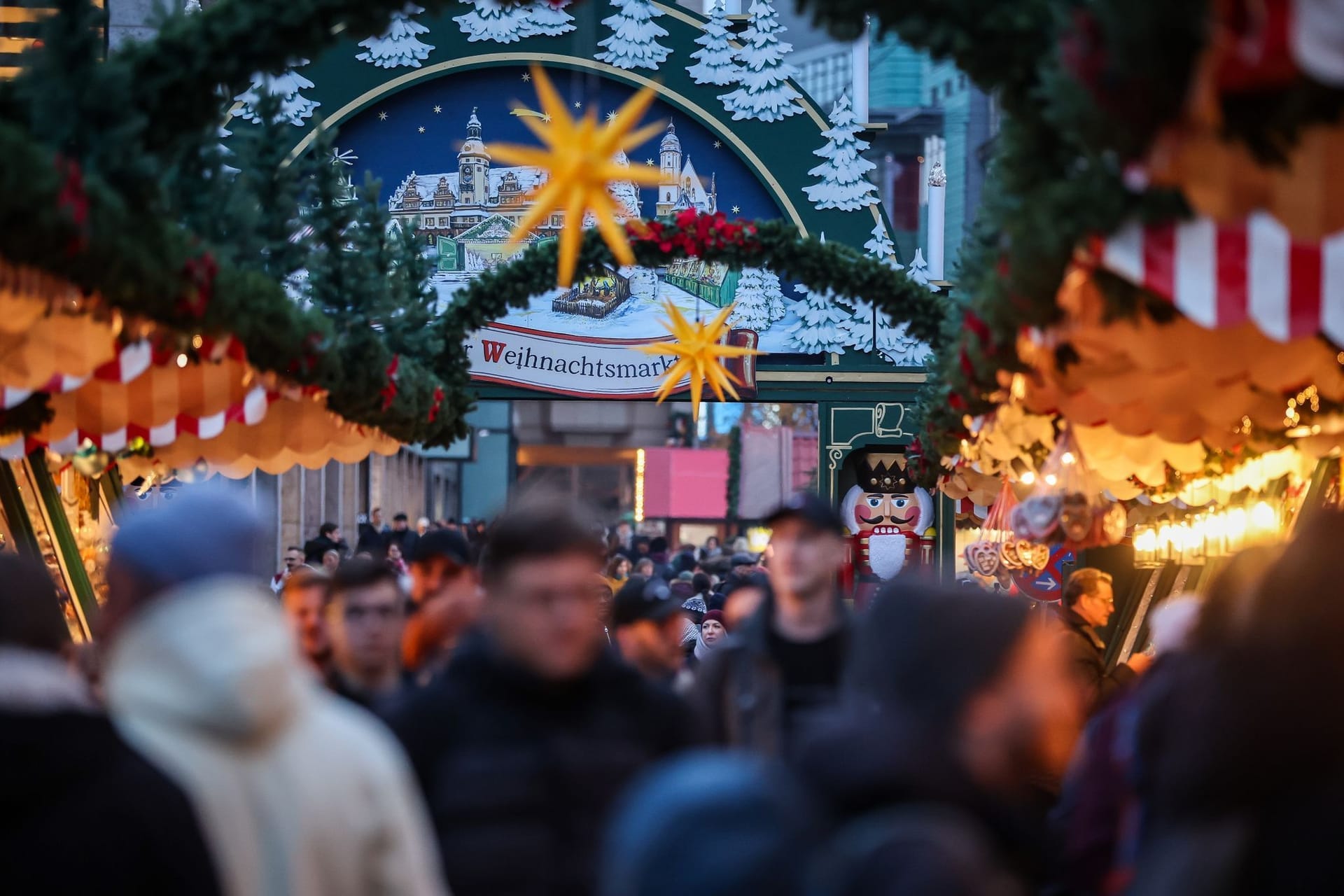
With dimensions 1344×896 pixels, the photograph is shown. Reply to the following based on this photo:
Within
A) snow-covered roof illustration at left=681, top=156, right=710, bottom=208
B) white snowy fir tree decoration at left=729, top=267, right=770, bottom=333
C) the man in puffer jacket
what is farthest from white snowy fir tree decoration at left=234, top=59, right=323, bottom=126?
the man in puffer jacket

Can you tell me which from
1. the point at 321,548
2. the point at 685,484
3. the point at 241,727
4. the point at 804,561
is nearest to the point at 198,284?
the point at 804,561

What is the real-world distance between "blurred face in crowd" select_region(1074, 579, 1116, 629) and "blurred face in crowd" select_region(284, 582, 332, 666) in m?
3.48

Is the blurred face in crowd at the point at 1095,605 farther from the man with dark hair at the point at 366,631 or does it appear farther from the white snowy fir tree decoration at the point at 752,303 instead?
the white snowy fir tree decoration at the point at 752,303

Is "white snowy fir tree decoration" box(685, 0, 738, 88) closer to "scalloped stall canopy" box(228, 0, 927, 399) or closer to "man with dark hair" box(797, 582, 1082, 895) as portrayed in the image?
"scalloped stall canopy" box(228, 0, 927, 399)

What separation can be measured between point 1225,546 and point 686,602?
4735 mm

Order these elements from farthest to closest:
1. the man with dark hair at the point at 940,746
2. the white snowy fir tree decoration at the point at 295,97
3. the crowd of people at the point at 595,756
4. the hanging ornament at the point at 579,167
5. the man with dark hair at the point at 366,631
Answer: the white snowy fir tree decoration at the point at 295,97 < the hanging ornament at the point at 579,167 < the man with dark hair at the point at 366,631 < the crowd of people at the point at 595,756 < the man with dark hair at the point at 940,746

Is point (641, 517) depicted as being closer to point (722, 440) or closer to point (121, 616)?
point (722, 440)

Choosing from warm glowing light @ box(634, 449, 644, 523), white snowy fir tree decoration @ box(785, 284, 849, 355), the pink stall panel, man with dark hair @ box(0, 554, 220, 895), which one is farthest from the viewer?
warm glowing light @ box(634, 449, 644, 523)

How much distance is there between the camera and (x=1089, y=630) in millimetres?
8133

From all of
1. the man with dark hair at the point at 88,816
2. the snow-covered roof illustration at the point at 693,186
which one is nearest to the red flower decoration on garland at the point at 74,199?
the man with dark hair at the point at 88,816

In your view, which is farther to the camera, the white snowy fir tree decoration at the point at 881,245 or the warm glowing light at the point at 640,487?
the warm glowing light at the point at 640,487

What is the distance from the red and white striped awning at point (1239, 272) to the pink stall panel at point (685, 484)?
112ft

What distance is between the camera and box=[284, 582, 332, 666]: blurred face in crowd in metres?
6.15

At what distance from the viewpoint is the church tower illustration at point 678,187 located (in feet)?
70.8
